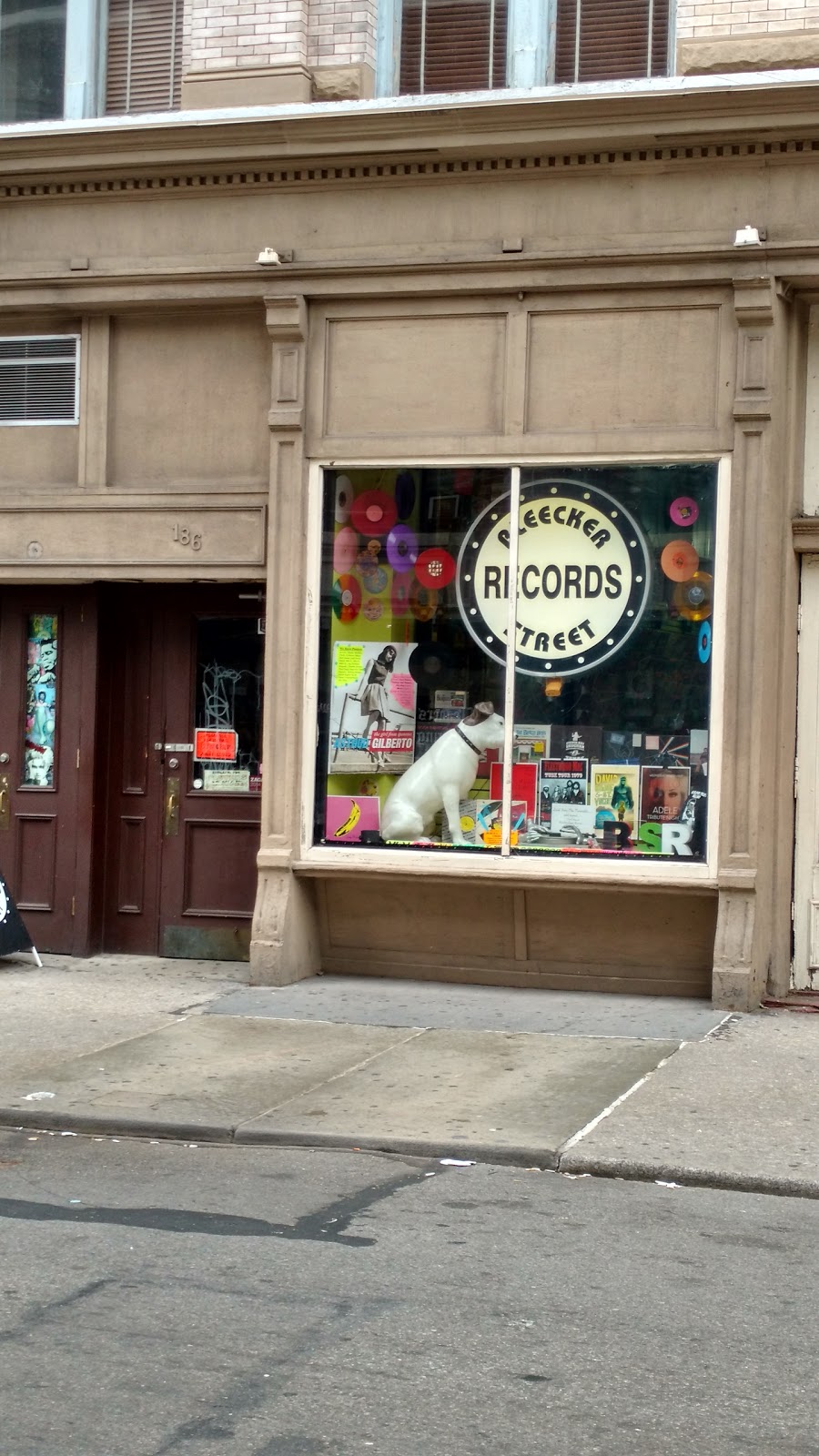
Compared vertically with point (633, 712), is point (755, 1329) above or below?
below

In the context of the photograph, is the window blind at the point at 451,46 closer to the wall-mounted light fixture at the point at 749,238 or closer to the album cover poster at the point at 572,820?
the wall-mounted light fixture at the point at 749,238

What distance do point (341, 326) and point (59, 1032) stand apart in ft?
15.2

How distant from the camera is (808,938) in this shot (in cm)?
1019

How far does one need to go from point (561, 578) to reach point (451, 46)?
353 centimetres

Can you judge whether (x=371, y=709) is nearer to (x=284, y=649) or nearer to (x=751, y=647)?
(x=284, y=649)

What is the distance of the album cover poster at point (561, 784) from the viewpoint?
10.3 meters

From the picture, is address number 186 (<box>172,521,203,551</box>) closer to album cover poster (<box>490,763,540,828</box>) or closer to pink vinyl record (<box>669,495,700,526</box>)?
album cover poster (<box>490,763,540,828</box>)

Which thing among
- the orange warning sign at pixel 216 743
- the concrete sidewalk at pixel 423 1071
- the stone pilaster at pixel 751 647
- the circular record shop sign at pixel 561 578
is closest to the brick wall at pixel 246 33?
the circular record shop sign at pixel 561 578

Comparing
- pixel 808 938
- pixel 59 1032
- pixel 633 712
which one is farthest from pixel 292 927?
pixel 808 938

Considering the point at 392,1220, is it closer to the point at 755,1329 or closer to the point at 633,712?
the point at 755,1329

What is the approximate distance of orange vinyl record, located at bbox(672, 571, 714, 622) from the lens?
1005 centimetres

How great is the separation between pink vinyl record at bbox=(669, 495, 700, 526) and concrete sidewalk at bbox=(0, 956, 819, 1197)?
2845 millimetres

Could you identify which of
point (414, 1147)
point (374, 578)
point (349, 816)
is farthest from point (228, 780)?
point (414, 1147)

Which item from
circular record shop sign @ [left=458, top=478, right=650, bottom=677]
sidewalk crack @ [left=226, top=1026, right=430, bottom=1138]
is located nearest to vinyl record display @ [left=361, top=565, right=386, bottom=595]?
circular record shop sign @ [left=458, top=478, right=650, bottom=677]
